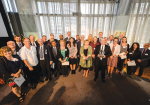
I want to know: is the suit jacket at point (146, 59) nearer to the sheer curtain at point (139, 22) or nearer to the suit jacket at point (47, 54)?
the sheer curtain at point (139, 22)

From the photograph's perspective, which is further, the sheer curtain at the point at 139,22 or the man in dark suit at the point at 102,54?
the sheer curtain at the point at 139,22

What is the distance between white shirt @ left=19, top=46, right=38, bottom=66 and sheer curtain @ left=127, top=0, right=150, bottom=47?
6115 millimetres

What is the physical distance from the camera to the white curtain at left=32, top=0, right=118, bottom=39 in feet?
12.9

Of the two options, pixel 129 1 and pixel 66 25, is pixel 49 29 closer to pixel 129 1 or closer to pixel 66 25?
pixel 66 25

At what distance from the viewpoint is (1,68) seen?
4.40 feet

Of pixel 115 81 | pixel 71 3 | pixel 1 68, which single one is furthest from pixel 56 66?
pixel 71 3

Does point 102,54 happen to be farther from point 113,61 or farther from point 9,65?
point 9,65

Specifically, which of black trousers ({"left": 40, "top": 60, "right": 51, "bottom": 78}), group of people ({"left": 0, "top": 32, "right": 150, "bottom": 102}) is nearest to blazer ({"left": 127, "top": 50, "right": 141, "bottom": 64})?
group of people ({"left": 0, "top": 32, "right": 150, "bottom": 102})

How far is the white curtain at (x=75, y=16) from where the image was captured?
12.9ft

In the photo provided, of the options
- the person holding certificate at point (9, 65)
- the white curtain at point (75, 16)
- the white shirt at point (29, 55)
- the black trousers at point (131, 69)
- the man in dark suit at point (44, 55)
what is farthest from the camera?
the white curtain at point (75, 16)

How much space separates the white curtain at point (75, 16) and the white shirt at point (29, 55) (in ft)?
9.55

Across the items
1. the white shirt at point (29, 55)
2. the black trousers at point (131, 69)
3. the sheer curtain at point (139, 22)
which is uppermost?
the sheer curtain at point (139, 22)

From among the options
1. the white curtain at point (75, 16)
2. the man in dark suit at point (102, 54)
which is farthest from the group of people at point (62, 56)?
the white curtain at point (75, 16)

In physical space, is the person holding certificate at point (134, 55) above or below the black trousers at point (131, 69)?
above
